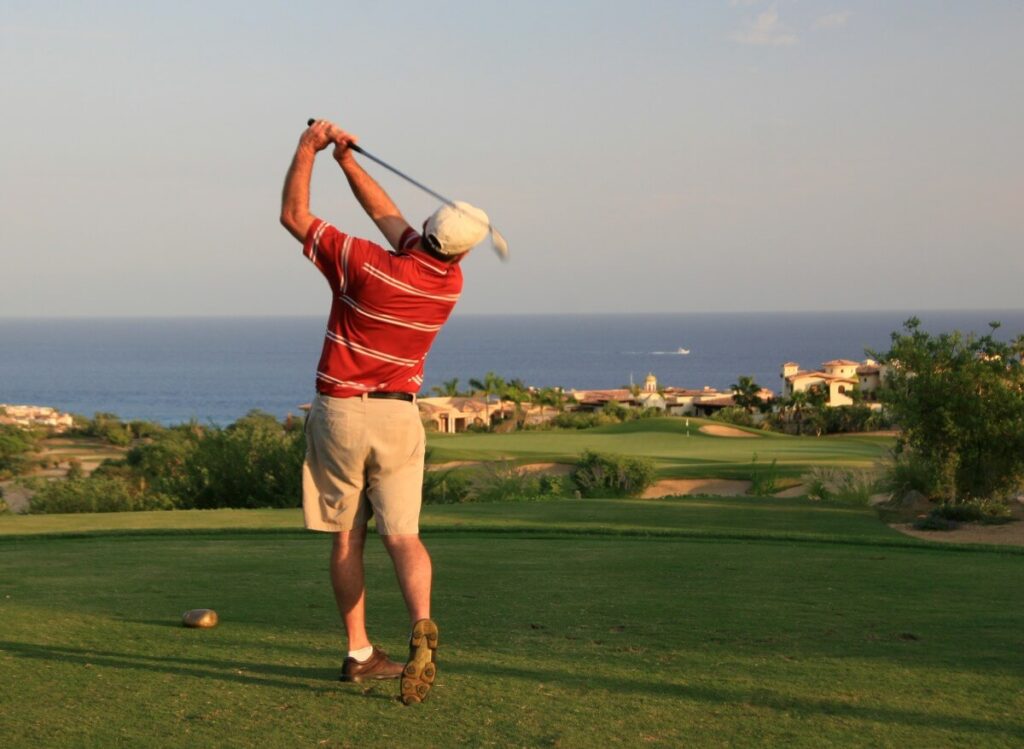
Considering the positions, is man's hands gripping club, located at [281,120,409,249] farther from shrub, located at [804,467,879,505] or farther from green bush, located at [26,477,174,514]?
green bush, located at [26,477,174,514]

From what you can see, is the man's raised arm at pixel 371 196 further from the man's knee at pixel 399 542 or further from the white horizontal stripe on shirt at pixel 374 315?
the man's knee at pixel 399 542

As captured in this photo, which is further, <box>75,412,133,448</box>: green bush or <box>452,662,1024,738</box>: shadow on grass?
<box>75,412,133,448</box>: green bush

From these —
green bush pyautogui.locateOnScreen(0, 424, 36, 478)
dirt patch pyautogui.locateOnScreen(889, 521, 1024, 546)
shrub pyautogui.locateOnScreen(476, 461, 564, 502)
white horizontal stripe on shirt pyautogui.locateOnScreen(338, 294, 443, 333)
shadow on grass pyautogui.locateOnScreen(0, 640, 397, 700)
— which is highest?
white horizontal stripe on shirt pyautogui.locateOnScreen(338, 294, 443, 333)

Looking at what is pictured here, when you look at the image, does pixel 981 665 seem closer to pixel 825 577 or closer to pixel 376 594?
pixel 825 577

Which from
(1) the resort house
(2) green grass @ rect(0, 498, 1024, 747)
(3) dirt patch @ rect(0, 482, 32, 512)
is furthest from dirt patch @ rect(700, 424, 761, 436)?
(2) green grass @ rect(0, 498, 1024, 747)

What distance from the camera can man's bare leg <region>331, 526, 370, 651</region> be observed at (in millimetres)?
5078

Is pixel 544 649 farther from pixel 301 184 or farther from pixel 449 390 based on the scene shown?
pixel 449 390

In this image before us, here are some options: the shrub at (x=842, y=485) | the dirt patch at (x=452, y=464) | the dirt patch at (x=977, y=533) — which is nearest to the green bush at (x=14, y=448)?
the dirt patch at (x=452, y=464)

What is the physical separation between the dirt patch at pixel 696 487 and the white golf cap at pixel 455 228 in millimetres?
19710

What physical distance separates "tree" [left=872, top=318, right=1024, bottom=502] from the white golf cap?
1131 cm

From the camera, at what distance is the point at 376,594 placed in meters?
7.08

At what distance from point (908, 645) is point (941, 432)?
10403mm

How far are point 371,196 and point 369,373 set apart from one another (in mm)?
774

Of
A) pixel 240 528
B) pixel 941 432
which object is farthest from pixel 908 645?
pixel 941 432
